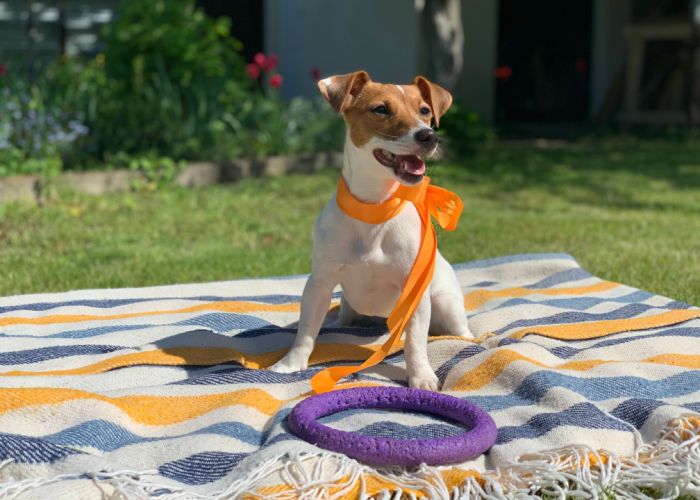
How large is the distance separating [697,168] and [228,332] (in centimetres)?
723

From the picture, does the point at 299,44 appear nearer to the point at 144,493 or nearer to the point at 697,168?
the point at 697,168

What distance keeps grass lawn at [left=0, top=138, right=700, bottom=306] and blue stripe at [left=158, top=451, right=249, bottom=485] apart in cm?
248

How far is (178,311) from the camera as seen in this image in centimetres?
372

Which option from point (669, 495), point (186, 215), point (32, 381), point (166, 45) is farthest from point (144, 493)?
point (166, 45)

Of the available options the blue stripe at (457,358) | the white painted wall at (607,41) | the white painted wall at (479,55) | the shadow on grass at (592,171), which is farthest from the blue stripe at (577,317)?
the white painted wall at (607,41)

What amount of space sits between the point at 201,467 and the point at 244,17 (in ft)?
32.1

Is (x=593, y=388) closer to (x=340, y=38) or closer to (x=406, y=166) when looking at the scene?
(x=406, y=166)

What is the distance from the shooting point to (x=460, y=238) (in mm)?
5758

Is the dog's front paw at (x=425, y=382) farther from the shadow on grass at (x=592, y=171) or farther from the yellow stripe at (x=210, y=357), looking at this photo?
the shadow on grass at (x=592, y=171)

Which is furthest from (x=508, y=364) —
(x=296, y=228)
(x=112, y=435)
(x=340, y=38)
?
(x=340, y=38)

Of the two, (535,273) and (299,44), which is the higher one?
(299,44)

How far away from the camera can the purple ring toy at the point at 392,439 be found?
2158mm

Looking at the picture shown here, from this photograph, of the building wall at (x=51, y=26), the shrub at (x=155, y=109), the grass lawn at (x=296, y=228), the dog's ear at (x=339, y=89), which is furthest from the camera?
the building wall at (x=51, y=26)

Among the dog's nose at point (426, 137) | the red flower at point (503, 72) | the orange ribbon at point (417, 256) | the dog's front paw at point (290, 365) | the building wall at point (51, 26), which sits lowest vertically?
the dog's front paw at point (290, 365)
